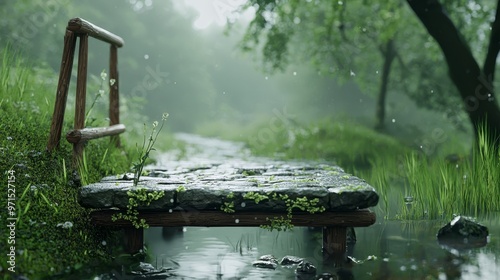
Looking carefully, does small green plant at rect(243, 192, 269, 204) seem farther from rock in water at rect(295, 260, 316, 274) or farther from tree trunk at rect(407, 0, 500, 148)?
tree trunk at rect(407, 0, 500, 148)

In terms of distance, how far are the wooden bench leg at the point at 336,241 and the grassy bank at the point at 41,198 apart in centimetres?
216

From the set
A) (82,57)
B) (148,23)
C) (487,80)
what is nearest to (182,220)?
(82,57)

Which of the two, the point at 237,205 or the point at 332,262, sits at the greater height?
the point at 237,205

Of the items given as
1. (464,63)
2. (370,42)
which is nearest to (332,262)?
(464,63)

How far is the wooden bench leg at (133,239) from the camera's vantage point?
5.32m

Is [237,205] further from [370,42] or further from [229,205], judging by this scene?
[370,42]

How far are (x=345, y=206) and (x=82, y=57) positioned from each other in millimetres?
3448

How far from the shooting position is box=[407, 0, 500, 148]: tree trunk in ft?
30.3

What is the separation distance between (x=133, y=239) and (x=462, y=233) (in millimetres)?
3502

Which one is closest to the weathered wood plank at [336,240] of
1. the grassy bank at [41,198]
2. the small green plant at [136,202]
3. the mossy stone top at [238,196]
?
the mossy stone top at [238,196]

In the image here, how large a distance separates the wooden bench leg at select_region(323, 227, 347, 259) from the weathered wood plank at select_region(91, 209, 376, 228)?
174 mm

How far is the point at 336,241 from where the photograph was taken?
5.28 m

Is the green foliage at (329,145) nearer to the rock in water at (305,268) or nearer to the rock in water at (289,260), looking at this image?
the rock in water at (289,260)

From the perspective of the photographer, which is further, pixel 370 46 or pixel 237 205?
pixel 370 46
